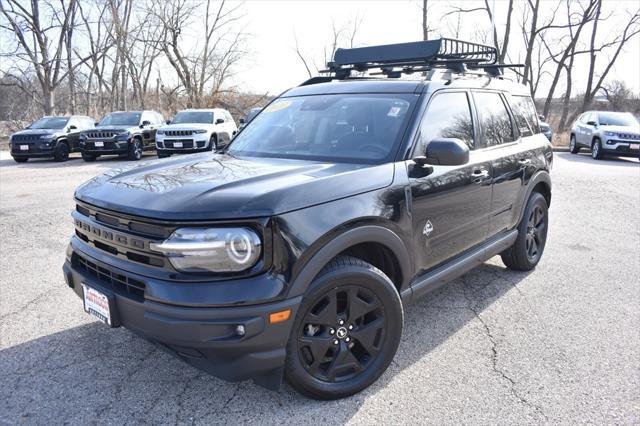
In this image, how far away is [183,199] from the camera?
2369 mm

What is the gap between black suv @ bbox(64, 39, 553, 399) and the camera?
2256 millimetres

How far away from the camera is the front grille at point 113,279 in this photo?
7.93 feet

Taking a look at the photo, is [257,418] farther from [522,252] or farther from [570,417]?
[522,252]

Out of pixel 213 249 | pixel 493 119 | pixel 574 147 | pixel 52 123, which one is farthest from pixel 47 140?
A: pixel 574 147

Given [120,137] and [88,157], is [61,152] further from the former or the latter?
[120,137]

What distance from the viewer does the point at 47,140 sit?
15555 mm

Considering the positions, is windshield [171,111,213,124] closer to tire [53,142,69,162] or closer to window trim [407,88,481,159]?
tire [53,142,69,162]

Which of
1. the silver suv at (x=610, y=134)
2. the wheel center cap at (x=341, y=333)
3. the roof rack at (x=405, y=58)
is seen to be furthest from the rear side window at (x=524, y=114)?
the silver suv at (x=610, y=134)

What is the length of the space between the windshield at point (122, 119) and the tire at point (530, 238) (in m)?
14.7

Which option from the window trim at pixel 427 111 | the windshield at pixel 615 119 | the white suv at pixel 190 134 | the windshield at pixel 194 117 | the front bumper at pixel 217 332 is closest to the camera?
the front bumper at pixel 217 332

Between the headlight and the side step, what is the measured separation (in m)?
1.27

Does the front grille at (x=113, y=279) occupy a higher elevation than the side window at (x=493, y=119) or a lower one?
lower

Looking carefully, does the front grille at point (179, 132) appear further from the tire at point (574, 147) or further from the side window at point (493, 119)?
the tire at point (574, 147)

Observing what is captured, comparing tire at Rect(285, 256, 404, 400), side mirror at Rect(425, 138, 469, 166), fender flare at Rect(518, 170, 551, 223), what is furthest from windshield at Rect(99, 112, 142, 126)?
tire at Rect(285, 256, 404, 400)
